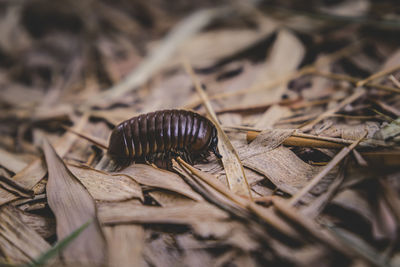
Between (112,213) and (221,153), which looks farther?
(221,153)

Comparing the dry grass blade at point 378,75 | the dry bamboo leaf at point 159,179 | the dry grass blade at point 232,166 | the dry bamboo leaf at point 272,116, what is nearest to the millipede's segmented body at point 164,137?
the dry grass blade at point 232,166

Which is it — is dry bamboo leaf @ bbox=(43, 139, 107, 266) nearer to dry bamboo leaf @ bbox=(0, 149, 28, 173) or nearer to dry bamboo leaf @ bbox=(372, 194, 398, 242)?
dry bamboo leaf @ bbox=(0, 149, 28, 173)

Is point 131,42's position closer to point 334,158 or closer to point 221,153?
point 221,153

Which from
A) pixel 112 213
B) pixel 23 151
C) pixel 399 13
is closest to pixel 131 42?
pixel 23 151

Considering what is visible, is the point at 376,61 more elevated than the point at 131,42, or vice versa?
the point at 131,42

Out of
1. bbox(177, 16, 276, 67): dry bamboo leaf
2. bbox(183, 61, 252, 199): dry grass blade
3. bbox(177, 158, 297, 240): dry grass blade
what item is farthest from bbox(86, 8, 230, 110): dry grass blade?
bbox(177, 158, 297, 240): dry grass blade

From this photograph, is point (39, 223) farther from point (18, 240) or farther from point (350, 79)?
point (350, 79)

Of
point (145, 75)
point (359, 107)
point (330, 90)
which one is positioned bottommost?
point (359, 107)
